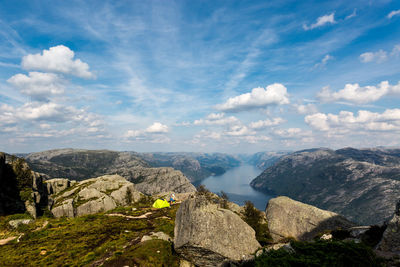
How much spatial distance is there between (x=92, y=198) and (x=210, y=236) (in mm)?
58417

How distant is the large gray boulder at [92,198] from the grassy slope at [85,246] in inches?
866

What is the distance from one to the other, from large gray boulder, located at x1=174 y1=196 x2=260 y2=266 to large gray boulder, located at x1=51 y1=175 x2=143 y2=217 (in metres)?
49.8

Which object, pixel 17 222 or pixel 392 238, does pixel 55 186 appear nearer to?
pixel 17 222

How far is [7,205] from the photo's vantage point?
39438mm

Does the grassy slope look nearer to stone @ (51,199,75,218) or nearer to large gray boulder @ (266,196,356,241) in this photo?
large gray boulder @ (266,196,356,241)

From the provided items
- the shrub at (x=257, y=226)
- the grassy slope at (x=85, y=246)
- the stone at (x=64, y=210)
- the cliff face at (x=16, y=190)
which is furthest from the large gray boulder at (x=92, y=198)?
the shrub at (x=257, y=226)

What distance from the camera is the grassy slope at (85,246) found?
18.8 metres

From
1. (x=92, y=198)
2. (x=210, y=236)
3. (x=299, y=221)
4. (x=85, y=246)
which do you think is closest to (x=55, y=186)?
(x=92, y=198)

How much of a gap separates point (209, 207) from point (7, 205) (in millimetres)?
47045

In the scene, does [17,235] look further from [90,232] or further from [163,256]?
Result: [163,256]

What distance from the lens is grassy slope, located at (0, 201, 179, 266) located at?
1880 centimetres

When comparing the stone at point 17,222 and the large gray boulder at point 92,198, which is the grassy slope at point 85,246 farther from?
the large gray boulder at point 92,198

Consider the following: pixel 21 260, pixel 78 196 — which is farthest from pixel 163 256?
pixel 78 196

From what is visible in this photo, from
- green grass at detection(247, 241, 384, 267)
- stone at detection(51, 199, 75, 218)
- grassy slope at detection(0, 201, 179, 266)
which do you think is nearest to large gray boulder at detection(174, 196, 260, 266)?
grassy slope at detection(0, 201, 179, 266)
